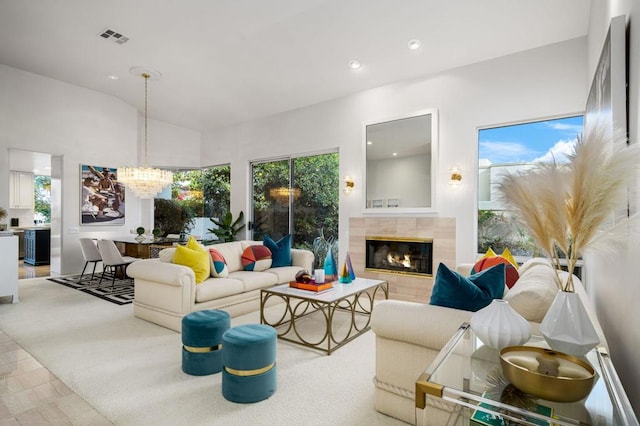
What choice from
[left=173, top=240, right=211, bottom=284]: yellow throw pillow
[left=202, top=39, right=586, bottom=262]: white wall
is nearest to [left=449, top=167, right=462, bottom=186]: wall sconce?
[left=202, top=39, right=586, bottom=262]: white wall

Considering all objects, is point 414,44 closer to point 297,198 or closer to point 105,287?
point 297,198

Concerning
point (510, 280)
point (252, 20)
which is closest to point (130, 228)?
point (252, 20)

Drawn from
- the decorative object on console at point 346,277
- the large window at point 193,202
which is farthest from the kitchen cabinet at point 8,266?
the decorative object on console at point 346,277

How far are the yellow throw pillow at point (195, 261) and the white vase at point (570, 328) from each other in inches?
133

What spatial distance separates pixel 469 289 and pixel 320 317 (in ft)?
8.28

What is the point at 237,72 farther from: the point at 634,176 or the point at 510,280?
the point at 634,176

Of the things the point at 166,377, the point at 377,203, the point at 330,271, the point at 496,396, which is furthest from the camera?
the point at 377,203

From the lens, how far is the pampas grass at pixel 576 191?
1077mm

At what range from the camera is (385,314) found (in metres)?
2.01

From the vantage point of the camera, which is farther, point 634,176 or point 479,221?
point 479,221

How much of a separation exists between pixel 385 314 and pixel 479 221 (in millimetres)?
3319

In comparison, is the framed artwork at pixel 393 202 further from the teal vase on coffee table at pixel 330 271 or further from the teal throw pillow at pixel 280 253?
the teal vase on coffee table at pixel 330 271

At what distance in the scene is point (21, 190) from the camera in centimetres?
893

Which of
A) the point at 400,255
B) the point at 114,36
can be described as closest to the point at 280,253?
the point at 400,255
